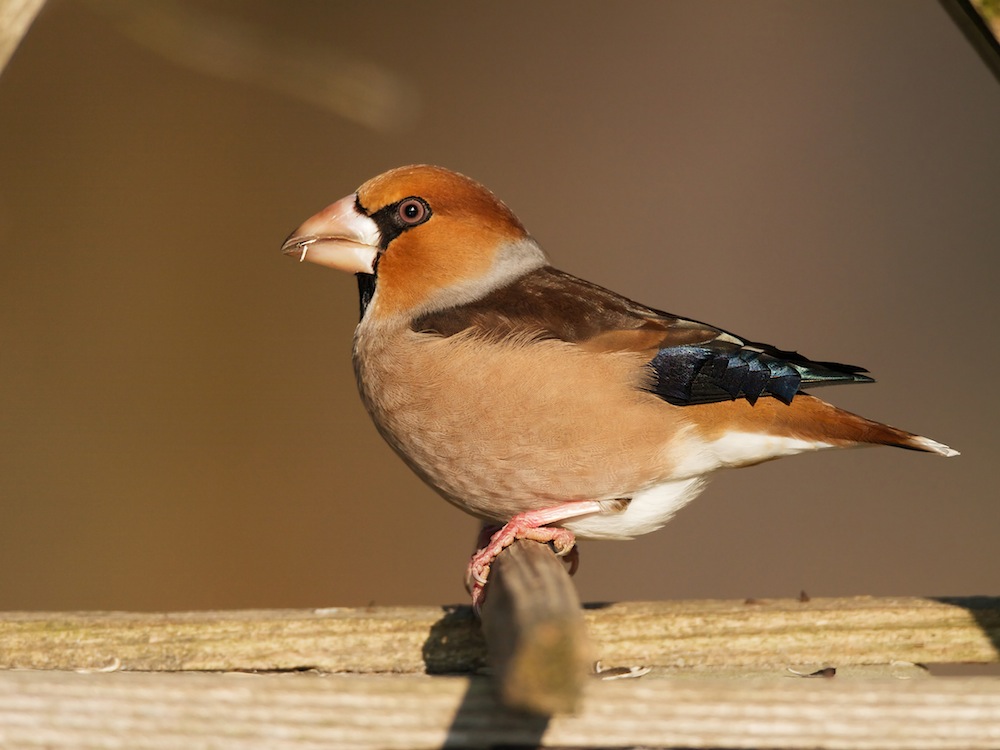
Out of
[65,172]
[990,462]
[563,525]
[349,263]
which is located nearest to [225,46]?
[349,263]

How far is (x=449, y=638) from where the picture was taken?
221 cm

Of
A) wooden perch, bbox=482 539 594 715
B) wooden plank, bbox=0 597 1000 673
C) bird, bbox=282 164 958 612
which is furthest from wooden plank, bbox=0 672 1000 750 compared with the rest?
bird, bbox=282 164 958 612

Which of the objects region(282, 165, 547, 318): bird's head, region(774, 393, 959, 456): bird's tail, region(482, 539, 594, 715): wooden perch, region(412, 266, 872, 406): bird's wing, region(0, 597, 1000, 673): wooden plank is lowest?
region(0, 597, 1000, 673): wooden plank

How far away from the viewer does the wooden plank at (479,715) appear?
1700 mm

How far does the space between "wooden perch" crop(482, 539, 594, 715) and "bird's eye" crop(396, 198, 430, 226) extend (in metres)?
1.56

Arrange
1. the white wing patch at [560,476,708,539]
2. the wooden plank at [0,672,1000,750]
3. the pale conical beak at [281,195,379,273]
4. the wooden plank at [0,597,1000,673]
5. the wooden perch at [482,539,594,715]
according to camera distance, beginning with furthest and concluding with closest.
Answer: the pale conical beak at [281,195,379,273] → the white wing patch at [560,476,708,539] → the wooden plank at [0,597,1000,673] → the wooden plank at [0,672,1000,750] → the wooden perch at [482,539,594,715]

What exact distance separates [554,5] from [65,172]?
2.25 meters

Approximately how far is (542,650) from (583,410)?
4.22 ft

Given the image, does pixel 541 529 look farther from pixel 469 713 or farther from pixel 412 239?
pixel 469 713

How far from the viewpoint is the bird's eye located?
3.00 m

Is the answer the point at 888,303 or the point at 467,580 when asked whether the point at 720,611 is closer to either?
the point at 467,580

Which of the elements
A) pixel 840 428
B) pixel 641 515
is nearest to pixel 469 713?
pixel 641 515

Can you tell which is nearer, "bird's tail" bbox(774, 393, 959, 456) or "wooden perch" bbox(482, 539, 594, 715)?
"wooden perch" bbox(482, 539, 594, 715)

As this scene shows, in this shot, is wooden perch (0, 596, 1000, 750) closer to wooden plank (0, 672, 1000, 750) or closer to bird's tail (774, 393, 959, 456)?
wooden plank (0, 672, 1000, 750)
